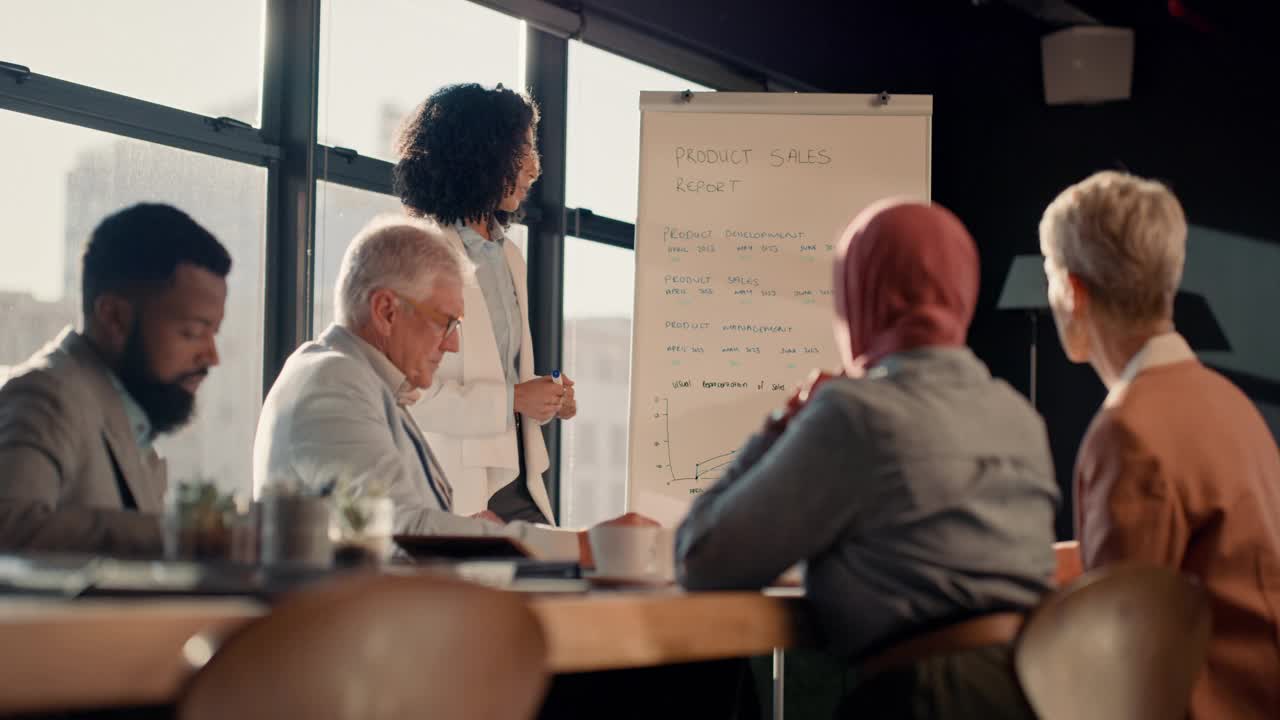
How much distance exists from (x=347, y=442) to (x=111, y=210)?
0.90 metres

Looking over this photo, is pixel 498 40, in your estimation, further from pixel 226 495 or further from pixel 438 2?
pixel 226 495

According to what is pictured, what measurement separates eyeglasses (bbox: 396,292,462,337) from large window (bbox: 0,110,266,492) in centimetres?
56

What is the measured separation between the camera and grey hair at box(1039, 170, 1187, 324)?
6.48ft

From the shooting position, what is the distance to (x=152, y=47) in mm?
3508

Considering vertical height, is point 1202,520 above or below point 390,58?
below

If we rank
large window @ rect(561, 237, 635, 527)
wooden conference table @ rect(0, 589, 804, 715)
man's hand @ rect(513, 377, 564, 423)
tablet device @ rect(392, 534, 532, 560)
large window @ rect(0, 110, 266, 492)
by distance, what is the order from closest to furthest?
1. wooden conference table @ rect(0, 589, 804, 715)
2. tablet device @ rect(392, 534, 532, 560)
3. large window @ rect(0, 110, 266, 492)
4. man's hand @ rect(513, 377, 564, 423)
5. large window @ rect(561, 237, 635, 527)

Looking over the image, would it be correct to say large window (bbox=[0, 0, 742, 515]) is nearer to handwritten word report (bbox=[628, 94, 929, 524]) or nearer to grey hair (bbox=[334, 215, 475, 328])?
grey hair (bbox=[334, 215, 475, 328])

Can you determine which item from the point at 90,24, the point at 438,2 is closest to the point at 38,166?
the point at 90,24

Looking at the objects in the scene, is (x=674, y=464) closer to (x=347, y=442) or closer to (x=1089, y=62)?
(x=347, y=442)

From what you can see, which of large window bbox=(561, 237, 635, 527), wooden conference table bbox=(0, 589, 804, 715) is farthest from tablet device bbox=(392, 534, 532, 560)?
large window bbox=(561, 237, 635, 527)

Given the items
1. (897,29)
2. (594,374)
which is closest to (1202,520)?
(594,374)

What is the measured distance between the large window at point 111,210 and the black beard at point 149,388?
1.07m

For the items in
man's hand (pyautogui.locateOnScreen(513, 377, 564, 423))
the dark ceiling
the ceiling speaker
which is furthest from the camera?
the ceiling speaker

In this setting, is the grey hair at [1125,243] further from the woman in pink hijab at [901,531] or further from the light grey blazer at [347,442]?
the light grey blazer at [347,442]
